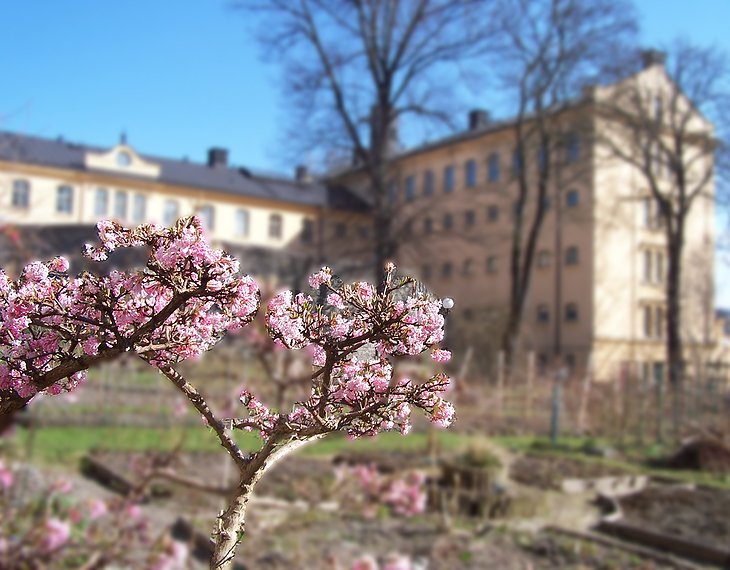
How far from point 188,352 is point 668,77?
40.4m

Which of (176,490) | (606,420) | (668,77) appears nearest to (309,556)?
(176,490)

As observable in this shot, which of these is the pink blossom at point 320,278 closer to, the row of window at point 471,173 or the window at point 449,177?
the row of window at point 471,173

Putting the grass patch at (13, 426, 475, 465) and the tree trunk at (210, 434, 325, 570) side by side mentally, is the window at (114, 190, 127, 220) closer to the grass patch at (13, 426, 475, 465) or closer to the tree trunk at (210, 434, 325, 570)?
the grass patch at (13, 426, 475, 465)

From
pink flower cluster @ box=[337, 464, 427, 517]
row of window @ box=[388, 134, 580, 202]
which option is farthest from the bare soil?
row of window @ box=[388, 134, 580, 202]

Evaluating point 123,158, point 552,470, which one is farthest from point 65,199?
point 552,470

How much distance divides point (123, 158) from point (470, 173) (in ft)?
73.6

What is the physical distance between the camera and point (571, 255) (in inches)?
2029

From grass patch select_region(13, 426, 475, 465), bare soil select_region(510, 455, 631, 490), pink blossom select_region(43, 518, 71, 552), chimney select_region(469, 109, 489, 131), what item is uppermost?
chimney select_region(469, 109, 489, 131)

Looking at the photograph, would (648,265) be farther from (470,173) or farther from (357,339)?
(357,339)

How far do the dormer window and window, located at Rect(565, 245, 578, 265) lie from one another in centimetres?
2890

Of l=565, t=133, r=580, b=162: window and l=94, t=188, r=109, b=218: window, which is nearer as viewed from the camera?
l=565, t=133, r=580, b=162: window

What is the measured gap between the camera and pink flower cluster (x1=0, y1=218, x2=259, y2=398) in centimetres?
64

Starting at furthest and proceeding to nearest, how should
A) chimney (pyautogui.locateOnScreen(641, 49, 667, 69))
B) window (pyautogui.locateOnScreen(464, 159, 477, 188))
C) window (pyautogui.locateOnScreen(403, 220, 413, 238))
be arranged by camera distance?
window (pyautogui.locateOnScreen(464, 159, 477, 188)), chimney (pyautogui.locateOnScreen(641, 49, 667, 69)), window (pyautogui.locateOnScreen(403, 220, 413, 238))

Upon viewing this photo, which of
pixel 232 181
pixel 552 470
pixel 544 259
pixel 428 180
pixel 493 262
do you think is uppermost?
pixel 232 181
